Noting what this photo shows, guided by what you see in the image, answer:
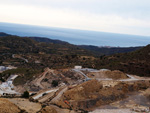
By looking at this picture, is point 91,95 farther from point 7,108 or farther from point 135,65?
point 135,65

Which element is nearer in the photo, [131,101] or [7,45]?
[131,101]

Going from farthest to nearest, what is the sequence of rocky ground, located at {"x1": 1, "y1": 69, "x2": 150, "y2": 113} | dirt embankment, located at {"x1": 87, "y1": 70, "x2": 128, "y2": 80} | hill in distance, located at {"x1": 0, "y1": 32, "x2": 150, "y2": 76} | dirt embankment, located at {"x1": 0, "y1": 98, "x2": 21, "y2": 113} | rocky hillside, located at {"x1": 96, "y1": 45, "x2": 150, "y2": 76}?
hill in distance, located at {"x1": 0, "y1": 32, "x2": 150, "y2": 76}
rocky hillside, located at {"x1": 96, "y1": 45, "x2": 150, "y2": 76}
dirt embankment, located at {"x1": 87, "y1": 70, "x2": 128, "y2": 80}
rocky ground, located at {"x1": 1, "y1": 69, "x2": 150, "y2": 113}
dirt embankment, located at {"x1": 0, "y1": 98, "x2": 21, "y2": 113}

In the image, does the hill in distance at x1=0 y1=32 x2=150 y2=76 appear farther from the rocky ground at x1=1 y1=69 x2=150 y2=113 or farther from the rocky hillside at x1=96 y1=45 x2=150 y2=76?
the rocky ground at x1=1 y1=69 x2=150 y2=113

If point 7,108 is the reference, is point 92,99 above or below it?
below

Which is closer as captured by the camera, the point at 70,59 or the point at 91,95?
the point at 91,95

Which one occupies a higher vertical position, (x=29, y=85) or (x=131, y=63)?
(x=131, y=63)

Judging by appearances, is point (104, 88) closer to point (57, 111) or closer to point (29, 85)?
point (57, 111)

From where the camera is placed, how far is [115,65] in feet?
141

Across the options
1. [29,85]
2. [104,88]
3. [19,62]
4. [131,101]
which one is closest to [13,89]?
[29,85]

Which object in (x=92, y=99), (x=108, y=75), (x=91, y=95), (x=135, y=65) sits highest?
(x=135, y=65)

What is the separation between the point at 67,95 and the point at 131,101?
906cm

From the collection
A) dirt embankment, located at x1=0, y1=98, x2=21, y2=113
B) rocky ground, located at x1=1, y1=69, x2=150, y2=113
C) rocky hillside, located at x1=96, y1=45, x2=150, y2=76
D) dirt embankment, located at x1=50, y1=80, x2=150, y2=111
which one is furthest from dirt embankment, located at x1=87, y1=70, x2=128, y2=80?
dirt embankment, located at x1=0, y1=98, x2=21, y2=113

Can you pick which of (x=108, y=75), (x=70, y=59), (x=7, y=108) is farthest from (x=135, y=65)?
(x=7, y=108)

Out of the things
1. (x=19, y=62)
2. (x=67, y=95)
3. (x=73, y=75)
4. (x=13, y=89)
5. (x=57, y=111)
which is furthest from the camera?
(x=19, y=62)
